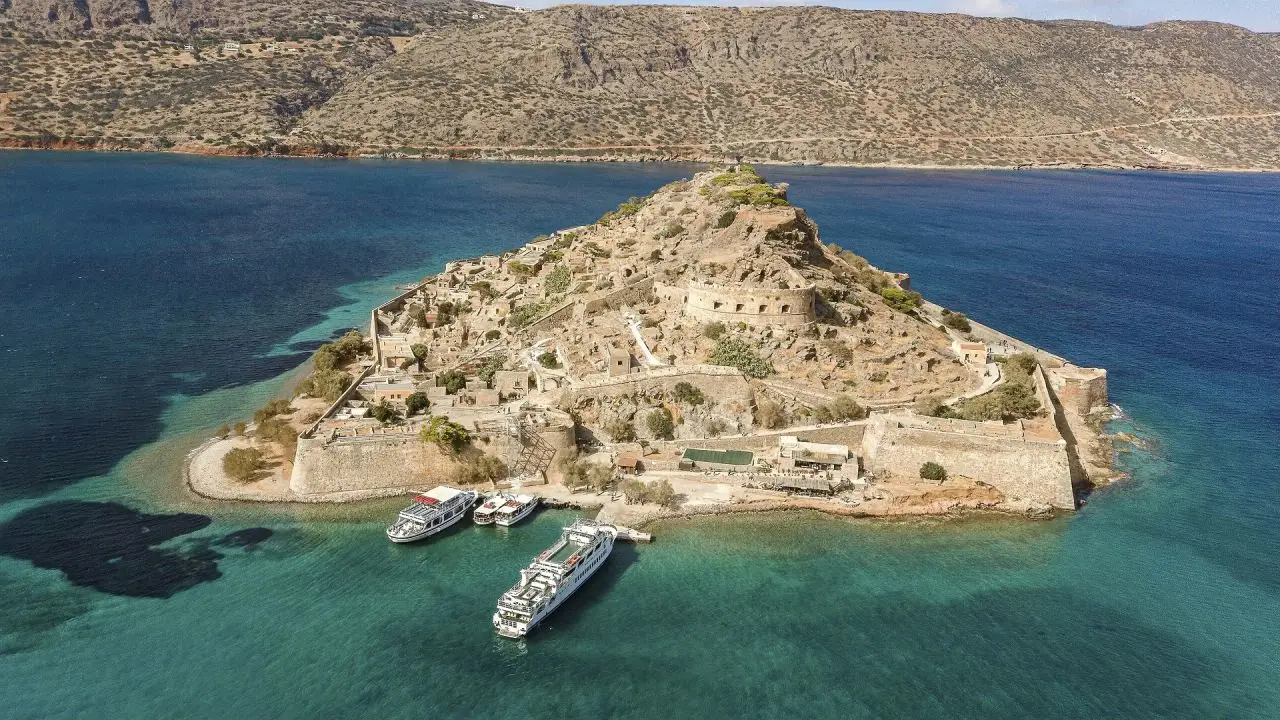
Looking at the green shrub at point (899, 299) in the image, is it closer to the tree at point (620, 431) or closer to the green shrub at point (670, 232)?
the green shrub at point (670, 232)

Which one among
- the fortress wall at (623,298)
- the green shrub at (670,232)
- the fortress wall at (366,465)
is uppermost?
the green shrub at (670,232)

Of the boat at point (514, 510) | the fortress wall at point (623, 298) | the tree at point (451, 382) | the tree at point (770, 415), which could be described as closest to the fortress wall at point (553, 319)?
the fortress wall at point (623, 298)

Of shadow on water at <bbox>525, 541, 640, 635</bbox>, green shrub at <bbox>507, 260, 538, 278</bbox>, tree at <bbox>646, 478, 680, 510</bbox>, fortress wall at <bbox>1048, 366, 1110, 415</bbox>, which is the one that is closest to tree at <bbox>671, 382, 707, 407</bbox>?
tree at <bbox>646, 478, 680, 510</bbox>

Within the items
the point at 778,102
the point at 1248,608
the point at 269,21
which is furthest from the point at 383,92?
the point at 1248,608

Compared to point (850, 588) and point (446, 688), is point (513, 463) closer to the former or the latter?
point (446, 688)

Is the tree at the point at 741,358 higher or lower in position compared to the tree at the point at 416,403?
higher

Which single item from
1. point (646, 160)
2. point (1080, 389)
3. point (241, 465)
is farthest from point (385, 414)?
point (646, 160)

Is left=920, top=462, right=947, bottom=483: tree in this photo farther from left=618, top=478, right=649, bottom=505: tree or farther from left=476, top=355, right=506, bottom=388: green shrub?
left=476, top=355, right=506, bottom=388: green shrub

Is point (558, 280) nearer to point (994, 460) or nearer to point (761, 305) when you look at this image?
point (761, 305)
